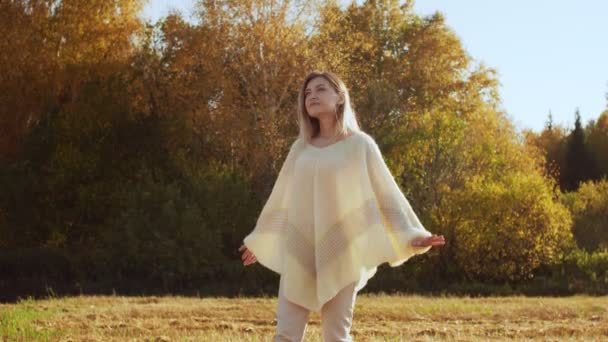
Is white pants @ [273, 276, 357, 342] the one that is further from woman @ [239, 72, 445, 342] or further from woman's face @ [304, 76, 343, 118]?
woman's face @ [304, 76, 343, 118]

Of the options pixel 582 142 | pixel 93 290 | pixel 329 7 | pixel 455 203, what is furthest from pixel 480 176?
pixel 582 142

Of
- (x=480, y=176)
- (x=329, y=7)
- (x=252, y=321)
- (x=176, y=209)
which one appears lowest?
(x=252, y=321)

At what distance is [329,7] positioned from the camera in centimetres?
2794

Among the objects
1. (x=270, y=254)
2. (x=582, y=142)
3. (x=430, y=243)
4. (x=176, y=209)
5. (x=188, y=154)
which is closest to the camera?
(x=430, y=243)

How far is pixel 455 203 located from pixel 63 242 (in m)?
10.9

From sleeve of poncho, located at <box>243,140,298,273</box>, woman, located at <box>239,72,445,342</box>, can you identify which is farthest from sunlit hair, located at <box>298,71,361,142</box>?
sleeve of poncho, located at <box>243,140,298,273</box>

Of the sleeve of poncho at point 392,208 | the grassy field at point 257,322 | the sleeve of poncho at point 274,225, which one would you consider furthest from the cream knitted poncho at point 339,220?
the grassy field at point 257,322

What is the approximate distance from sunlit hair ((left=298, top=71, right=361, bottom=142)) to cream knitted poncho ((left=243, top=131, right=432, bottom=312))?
Answer: 57 mm

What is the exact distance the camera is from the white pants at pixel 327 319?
562cm

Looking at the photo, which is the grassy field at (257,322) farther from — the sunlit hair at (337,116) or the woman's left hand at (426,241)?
the woman's left hand at (426,241)

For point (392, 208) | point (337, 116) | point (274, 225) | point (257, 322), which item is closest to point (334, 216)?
point (392, 208)

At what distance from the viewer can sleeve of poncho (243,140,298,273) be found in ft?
20.0

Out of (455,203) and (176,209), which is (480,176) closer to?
(455,203)

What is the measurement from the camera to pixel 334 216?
5.91m
